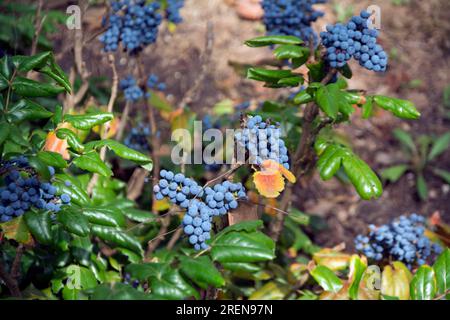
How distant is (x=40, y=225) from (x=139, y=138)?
1.23 meters

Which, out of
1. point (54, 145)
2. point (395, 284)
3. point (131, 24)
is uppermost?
point (131, 24)

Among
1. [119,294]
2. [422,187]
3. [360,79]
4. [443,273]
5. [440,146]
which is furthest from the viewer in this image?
[360,79]

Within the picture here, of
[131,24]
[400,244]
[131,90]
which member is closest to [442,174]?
[400,244]

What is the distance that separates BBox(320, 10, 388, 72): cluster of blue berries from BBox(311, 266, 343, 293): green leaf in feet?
2.50

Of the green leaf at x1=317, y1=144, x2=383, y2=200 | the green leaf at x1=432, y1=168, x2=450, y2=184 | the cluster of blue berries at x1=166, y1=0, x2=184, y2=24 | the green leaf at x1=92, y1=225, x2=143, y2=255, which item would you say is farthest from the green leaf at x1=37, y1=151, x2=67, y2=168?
the green leaf at x1=432, y1=168, x2=450, y2=184

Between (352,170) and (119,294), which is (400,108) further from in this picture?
(119,294)

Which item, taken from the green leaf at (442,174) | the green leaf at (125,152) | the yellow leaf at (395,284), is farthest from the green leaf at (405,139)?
the green leaf at (125,152)

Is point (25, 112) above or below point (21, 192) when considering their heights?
above

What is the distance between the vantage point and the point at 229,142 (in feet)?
8.19

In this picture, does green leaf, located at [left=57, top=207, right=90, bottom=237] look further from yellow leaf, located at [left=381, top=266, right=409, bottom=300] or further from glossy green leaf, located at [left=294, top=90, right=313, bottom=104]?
yellow leaf, located at [left=381, top=266, right=409, bottom=300]

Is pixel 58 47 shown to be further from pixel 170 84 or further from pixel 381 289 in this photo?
pixel 381 289

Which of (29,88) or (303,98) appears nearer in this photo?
(29,88)

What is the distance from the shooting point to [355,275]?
76.4 inches

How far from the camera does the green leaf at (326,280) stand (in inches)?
76.9
